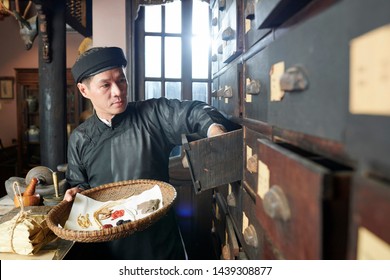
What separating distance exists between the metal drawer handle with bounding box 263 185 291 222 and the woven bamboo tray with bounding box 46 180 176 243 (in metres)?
0.53

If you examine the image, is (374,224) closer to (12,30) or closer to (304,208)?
(304,208)

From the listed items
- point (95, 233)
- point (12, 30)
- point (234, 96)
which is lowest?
point (95, 233)

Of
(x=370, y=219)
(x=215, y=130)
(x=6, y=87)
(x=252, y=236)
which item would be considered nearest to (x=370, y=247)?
(x=370, y=219)

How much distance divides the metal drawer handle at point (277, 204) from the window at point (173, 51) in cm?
212

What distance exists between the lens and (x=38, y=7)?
2.31 meters

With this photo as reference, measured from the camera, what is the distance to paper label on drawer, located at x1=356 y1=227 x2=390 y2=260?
11.7 inches

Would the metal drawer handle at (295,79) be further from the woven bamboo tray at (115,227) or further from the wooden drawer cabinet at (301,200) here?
the woven bamboo tray at (115,227)

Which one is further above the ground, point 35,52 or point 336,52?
point 35,52

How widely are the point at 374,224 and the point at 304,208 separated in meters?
0.09

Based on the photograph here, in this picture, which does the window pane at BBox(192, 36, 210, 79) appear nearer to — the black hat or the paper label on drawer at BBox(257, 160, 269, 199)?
the black hat

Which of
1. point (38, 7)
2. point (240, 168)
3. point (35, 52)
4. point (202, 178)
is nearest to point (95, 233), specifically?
point (202, 178)

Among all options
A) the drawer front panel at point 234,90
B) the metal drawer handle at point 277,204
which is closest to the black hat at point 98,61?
the drawer front panel at point 234,90

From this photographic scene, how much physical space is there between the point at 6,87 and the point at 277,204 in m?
6.00

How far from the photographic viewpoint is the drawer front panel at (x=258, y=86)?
715 millimetres
